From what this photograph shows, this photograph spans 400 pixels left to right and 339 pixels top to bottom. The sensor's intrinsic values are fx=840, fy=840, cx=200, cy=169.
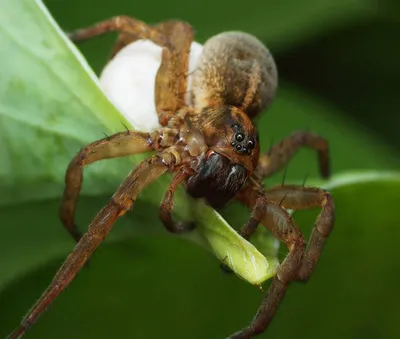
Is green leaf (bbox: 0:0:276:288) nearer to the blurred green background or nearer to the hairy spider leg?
the blurred green background

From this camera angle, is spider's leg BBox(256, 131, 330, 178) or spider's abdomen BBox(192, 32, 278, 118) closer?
spider's abdomen BBox(192, 32, 278, 118)

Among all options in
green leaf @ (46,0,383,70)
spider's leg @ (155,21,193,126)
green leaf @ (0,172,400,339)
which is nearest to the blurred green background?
green leaf @ (0,172,400,339)

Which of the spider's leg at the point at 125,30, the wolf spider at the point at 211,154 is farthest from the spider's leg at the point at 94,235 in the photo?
the spider's leg at the point at 125,30

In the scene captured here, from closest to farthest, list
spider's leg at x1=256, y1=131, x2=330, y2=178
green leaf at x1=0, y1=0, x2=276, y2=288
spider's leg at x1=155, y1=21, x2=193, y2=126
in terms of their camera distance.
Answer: green leaf at x1=0, y1=0, x2=276, y2=288 → spider's leg at x1=155, y1=21, x2=193, y2=126 → spider's leg at x1=256, y1=131, x2=330, y2=178

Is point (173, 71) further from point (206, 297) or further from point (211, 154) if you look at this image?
point (206, 297)

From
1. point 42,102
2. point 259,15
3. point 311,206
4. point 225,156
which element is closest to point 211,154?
point 225,156

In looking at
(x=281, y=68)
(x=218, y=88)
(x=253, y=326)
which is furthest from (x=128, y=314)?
(x=281, y=68)

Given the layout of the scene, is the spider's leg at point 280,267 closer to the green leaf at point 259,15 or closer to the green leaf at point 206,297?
the green leaf at point 206,297

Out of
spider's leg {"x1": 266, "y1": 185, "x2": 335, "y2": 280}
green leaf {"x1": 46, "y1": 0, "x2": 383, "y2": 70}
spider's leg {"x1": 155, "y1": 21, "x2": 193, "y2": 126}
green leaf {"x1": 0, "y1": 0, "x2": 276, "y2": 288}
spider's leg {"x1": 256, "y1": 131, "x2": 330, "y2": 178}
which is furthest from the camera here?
green leaf {"x1": 46, "y1": 0, "x2": 383, "y2": 70}
